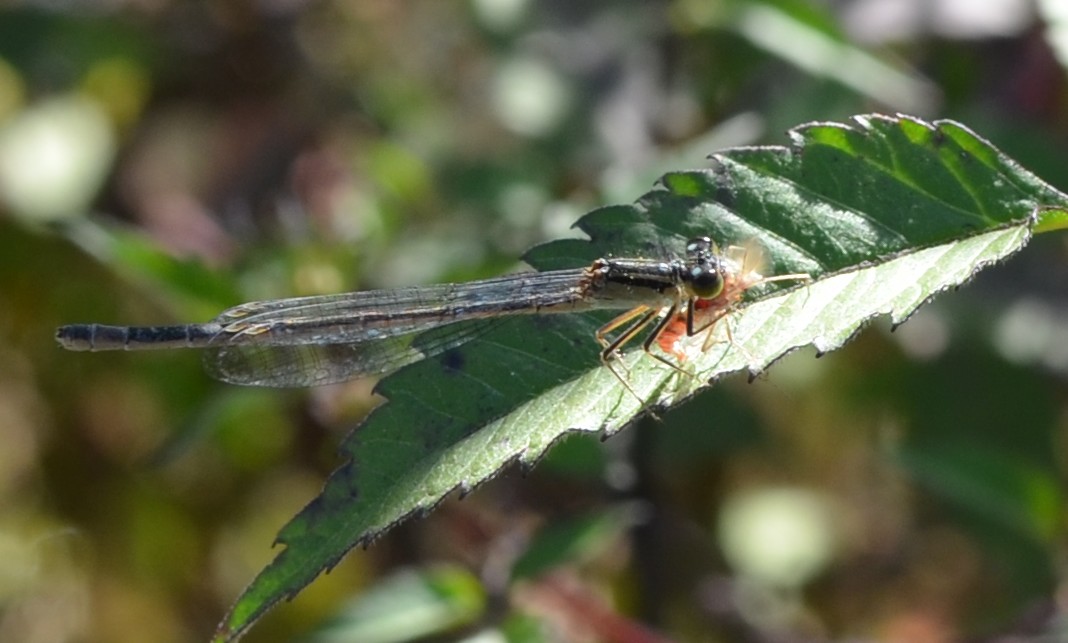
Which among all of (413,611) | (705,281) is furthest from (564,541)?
(705,281)

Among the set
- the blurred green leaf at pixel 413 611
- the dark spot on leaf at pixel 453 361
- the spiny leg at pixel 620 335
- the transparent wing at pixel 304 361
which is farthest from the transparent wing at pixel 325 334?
the dark spot on leaf at pixel 453 361

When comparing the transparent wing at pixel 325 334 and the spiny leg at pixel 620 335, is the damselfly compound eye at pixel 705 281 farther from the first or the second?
the transparent wing at pixel 325 334

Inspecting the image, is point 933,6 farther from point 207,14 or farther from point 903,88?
point 207,14

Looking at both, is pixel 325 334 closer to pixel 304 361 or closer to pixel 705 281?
pixel 304 361

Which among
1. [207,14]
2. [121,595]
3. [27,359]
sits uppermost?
[207,14]

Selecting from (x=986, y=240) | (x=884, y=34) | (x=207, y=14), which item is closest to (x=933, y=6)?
(x=884, y=34)

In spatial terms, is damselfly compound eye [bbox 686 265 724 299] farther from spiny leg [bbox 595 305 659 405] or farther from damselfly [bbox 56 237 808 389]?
spiny leg [bbox 595 305 659 405]

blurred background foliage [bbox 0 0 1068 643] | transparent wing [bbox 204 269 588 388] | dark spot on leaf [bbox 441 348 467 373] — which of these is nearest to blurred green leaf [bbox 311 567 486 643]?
blurred background foliage [bbox 0 0 1068 643]
